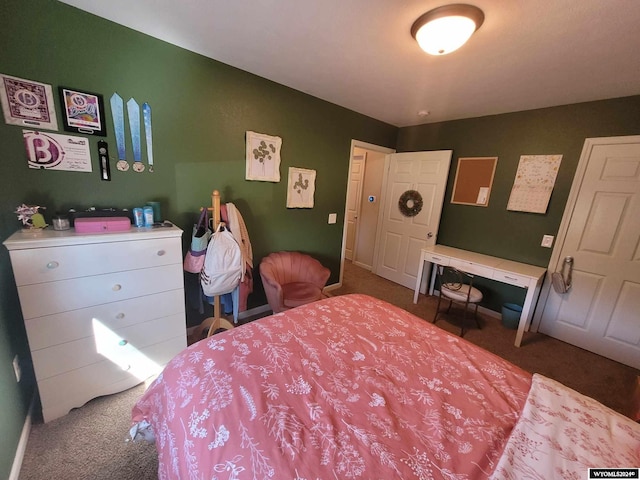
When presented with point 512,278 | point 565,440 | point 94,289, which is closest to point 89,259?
point 94,289

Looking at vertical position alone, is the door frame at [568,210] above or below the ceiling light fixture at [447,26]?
below

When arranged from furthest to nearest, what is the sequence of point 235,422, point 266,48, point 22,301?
point 266,48, point 22,301, point 235,422

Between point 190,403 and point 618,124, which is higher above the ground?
point 618,124

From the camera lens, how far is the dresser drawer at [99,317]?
1.38m

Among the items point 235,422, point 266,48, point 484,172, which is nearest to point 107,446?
point 235,422

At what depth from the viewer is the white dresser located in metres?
1.35

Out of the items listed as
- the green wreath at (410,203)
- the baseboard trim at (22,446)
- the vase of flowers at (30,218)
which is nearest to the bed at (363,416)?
the baseboard trim at (22,446)

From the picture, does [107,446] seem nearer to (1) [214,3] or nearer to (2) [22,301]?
(2) [22,301]

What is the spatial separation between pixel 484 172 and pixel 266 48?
9.39 feet

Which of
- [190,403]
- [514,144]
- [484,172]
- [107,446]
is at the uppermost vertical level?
[514,144]

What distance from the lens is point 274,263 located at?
266 centimetres

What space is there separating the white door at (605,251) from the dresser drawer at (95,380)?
3.86 meters

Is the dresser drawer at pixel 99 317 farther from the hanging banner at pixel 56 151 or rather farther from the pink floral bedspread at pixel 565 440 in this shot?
the pink floral bedspread at pixel 565 440

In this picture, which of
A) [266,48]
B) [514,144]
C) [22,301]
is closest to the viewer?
[22,301]
